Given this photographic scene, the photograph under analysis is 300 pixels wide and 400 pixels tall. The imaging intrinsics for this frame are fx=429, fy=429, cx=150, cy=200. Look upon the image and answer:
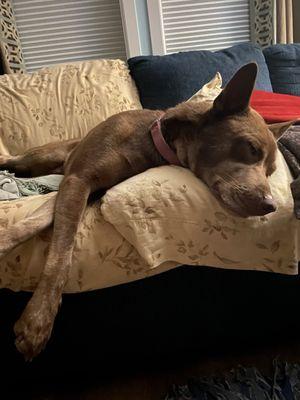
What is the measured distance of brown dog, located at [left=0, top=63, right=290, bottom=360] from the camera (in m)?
1.19

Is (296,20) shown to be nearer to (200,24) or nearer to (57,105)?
(200,24)

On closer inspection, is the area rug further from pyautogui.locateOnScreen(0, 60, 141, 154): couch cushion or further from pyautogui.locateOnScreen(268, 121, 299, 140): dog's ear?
pyautogui.locateOnScreen(0, 60, 141, 154): couch cushion

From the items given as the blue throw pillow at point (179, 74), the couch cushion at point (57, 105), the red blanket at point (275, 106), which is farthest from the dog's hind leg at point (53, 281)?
the blue throw pillow at point (179, 74)

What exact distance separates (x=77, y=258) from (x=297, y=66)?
6.36 ft

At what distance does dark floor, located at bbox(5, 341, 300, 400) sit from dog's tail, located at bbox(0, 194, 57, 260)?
545 mm

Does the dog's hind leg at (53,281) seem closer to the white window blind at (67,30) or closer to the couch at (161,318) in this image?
the couch at (161,318)

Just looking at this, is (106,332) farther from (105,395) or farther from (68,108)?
(68,108)

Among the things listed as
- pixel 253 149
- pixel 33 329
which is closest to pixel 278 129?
A: pixel 253 149

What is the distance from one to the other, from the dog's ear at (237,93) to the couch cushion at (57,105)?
1.04 m

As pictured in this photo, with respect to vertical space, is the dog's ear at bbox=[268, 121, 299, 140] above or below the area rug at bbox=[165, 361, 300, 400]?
above

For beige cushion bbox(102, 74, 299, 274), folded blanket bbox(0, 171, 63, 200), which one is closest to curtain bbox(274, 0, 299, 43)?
folded blanket bbox(0, 171, 63, 200)

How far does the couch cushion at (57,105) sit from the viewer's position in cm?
234

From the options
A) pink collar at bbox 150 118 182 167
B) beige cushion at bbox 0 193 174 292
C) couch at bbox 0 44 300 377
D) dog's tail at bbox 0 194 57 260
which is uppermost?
pink collar at bbox 150 118 182 167

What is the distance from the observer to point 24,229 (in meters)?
1.25
